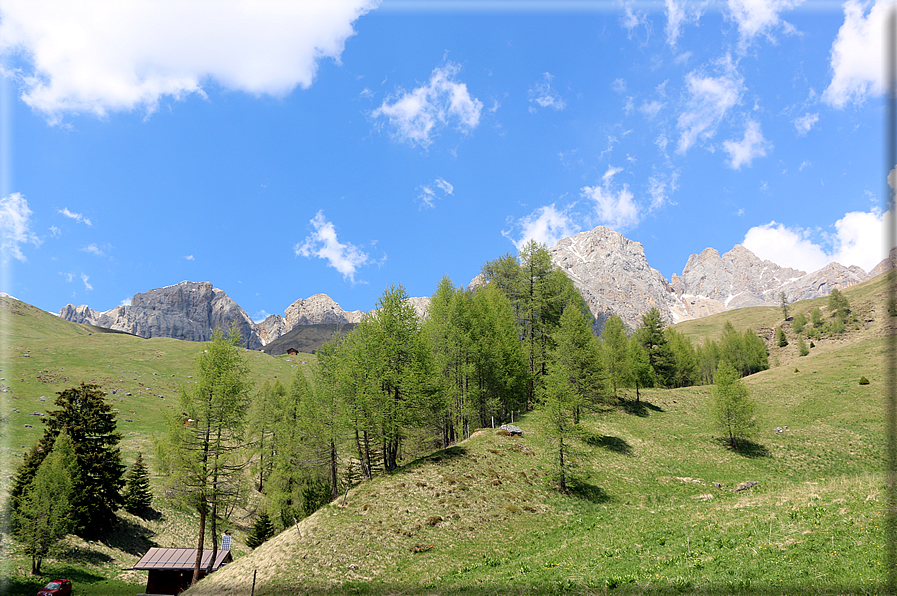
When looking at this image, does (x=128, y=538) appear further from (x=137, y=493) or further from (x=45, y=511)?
(x=45, y=511)

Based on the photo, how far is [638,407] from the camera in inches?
2034

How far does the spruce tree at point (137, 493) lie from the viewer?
1805 inches

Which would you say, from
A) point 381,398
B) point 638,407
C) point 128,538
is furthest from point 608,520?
point 128,538

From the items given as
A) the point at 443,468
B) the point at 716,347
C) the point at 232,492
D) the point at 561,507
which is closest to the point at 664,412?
the point at 561,507

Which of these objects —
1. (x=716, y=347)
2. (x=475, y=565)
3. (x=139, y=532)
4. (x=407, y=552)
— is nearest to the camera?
(x=475, y=565)

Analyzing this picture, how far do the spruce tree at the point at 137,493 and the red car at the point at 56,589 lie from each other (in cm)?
1905

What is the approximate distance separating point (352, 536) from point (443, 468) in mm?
9205

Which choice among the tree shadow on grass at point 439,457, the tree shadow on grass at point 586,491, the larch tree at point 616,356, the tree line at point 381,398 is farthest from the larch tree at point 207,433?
the larch tree at point 616,356

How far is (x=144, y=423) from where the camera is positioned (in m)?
78.0

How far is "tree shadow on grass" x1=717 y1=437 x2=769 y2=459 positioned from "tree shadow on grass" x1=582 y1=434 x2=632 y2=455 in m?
11.6

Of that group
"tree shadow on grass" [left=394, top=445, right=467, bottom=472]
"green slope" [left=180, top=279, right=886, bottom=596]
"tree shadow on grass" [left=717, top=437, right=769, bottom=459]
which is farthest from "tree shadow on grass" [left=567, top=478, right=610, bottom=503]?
"tree shadow on grass" [left=717, top=437, right=769, bottom=459]

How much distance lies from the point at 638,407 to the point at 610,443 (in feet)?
48.6

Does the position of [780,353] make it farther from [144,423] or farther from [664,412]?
[144,423]

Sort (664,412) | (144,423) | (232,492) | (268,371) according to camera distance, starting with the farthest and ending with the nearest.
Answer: (268,371)
(144,423)
(664,412)
(232,492)
